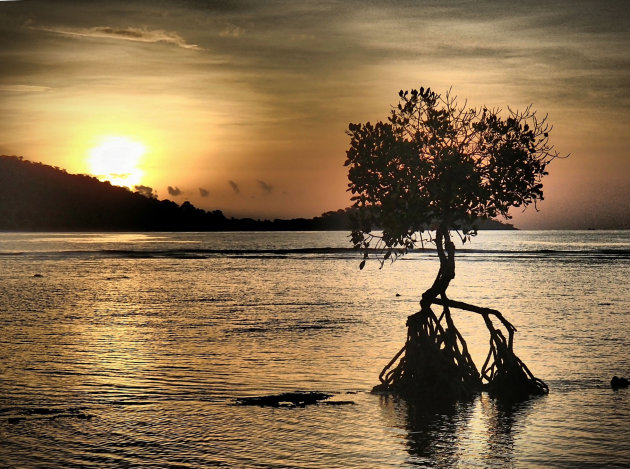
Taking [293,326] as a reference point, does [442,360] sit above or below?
above

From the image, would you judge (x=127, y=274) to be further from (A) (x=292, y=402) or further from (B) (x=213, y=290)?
(A) (x=292, y=402)

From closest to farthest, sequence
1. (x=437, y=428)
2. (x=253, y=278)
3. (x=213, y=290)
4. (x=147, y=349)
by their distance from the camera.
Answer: (x=437, y=428) < (x=147, y=349) < (x=213, y=290) < (x=253, y=278)

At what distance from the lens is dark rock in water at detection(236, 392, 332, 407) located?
24.7 m

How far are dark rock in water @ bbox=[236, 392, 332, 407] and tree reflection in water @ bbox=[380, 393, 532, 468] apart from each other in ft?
6.81

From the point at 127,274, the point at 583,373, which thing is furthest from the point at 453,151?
the point at 127,274

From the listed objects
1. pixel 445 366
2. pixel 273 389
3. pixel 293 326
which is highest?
pixel 445 366

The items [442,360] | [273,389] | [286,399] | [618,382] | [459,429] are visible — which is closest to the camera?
[459,429]

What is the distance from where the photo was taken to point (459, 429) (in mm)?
21172

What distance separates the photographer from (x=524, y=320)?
172 ft

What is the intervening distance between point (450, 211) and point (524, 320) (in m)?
31.0

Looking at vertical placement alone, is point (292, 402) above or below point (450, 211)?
below

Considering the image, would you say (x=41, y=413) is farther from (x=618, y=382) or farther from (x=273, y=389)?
(x=618, y=382)

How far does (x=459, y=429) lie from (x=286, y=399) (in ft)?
20.0

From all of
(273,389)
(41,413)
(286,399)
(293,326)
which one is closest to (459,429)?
(286,399)
